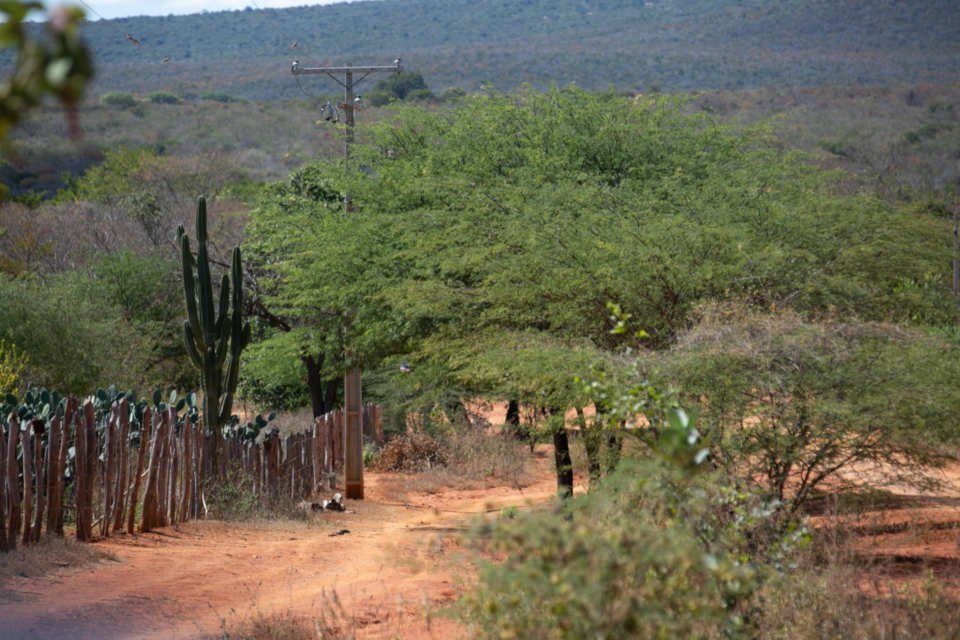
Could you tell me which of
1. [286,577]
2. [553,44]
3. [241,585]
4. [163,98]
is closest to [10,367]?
[286,577]

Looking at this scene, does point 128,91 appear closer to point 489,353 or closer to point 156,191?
point 156,191

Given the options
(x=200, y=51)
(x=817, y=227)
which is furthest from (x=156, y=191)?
(x=200, y=51)

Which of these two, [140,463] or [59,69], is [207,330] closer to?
[140,463]

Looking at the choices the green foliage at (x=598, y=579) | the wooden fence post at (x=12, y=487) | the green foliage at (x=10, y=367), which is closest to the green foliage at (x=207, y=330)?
the green foliage at (x=10, y=367)

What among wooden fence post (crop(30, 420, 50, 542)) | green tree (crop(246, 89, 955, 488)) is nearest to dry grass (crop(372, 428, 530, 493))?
green tree (crop(246, 89, 955, 488))

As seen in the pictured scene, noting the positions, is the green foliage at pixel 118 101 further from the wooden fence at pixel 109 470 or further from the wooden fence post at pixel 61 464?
the wooden fence post at pixel 61 464

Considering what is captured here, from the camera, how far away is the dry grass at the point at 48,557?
35.7 ft

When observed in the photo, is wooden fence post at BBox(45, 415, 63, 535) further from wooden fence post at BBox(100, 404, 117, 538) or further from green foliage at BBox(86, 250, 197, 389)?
green foliage at BBox(86, 250, 197, 389)

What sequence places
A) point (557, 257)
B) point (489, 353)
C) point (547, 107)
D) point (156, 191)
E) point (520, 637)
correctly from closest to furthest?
point (520, 637) → point (489, 353) → point (557, 257) → point (547, 107) → point (156, 191)

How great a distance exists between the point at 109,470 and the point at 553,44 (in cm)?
8328

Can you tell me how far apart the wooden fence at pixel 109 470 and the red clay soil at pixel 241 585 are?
374 mm

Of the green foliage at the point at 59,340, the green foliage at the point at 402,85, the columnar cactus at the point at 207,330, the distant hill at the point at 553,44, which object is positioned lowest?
the green foliage at the point at 59,340

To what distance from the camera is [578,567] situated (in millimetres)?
4395

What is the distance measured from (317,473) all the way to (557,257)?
8.17m
